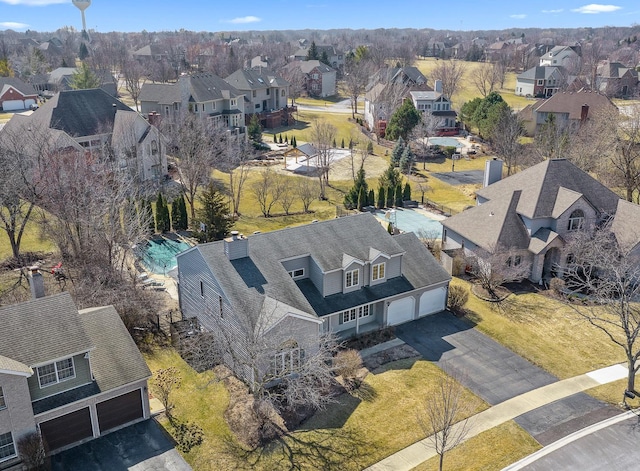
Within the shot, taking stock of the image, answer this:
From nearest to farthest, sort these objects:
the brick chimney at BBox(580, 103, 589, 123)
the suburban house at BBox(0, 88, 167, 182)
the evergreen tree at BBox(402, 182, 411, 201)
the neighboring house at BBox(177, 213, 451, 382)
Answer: the neighboring house at BBox(177, 213, 451, 382), the suburban house at BBox(0, 88, 167, 182), the evergreen tree at BBox(402, 182, 411, 201), the brick chimney at BBox(580, 103, 589, 123)

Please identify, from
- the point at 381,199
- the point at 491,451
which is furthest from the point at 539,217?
the point at 491,451

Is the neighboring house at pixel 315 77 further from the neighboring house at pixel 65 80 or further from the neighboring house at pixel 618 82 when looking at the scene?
the neighboring house at pixel 618 82

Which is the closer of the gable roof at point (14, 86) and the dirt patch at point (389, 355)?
the dirt patch at point (389, 355)

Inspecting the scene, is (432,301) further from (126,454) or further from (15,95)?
(15,95)

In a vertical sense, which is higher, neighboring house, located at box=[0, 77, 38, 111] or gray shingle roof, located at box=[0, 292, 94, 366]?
neighboring house, located at box=[0, 77, 38, 111]

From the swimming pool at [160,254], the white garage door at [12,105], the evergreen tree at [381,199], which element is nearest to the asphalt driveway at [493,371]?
the swimming pool at [160,254]

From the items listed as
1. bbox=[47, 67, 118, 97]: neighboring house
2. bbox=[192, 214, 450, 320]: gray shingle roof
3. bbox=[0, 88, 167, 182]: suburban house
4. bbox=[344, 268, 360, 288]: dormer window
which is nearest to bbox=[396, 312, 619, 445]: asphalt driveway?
bbox=[192, 214, 450, 320]: gray shingle roof

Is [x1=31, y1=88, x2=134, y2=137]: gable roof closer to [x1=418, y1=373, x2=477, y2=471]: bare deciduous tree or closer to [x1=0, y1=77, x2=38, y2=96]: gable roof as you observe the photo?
[x1=418, y1=373, x2=477, y2=471]: bare deciduous tree
